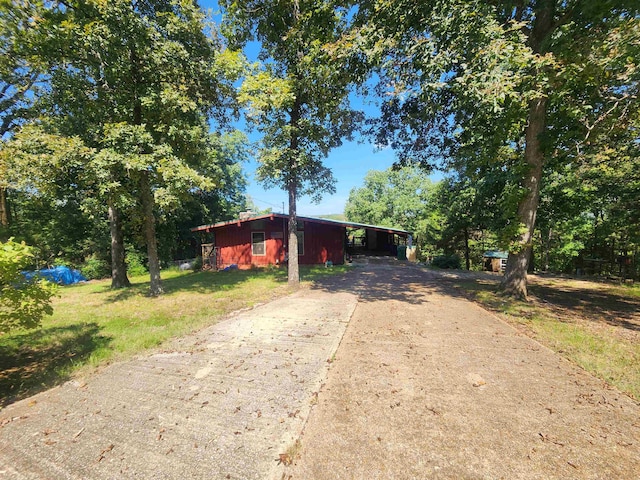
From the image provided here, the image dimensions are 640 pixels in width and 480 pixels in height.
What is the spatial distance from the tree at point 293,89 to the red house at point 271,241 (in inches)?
262

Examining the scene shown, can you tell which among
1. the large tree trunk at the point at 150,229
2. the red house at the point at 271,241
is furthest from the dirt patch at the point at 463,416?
the red house at the point at 271,241

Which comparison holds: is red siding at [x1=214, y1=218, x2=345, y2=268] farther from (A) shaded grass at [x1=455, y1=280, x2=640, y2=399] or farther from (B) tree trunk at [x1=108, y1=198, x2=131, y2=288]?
(A) shaded grass at [x1=455, y1=280, x2=640, y2=399]

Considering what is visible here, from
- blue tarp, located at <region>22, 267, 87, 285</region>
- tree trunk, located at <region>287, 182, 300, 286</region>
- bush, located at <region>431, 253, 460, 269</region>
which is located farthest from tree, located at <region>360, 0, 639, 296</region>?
blue tarp, located at <region>22, 267, 87, 285</region>

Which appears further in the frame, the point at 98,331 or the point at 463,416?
the point at 98,331

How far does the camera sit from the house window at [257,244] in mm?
17250

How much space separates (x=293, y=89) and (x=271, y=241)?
10.2m

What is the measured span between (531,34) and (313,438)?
391 inches

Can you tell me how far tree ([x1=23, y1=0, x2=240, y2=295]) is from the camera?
270 inches

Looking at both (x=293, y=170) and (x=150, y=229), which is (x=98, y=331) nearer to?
(x=150, y=229)

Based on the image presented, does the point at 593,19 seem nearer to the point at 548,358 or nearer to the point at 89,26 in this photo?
the point at 548,358

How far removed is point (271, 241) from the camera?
56.3 feet

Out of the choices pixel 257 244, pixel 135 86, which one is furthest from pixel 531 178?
pixel 257 244

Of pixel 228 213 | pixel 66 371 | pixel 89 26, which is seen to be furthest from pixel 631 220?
pixel 228 213

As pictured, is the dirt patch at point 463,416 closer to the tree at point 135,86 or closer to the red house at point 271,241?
the tree at point 135,86
